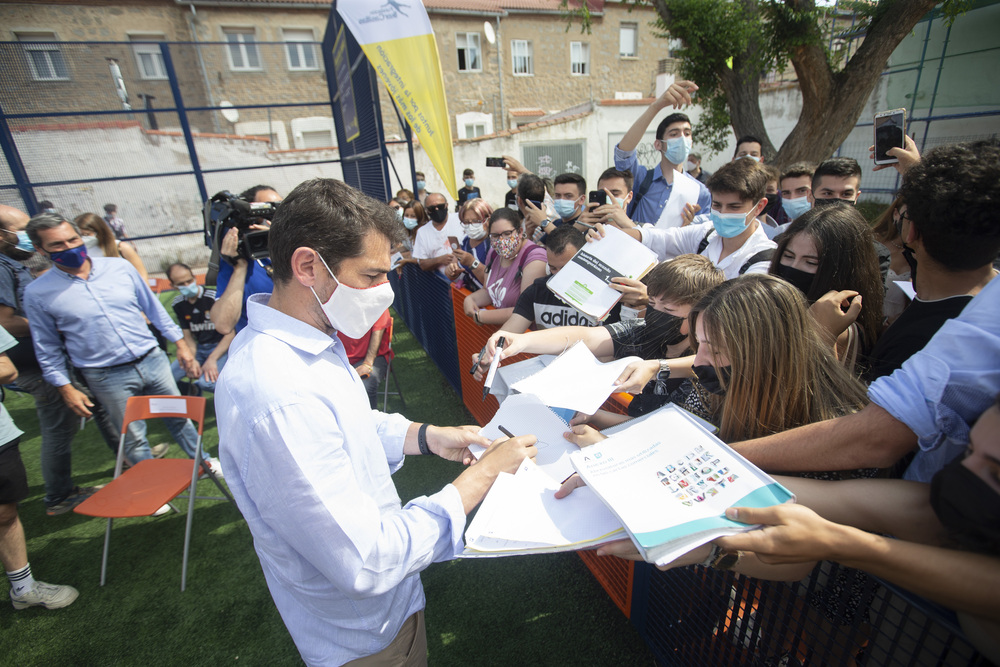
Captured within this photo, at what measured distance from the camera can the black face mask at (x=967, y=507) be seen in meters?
0.79

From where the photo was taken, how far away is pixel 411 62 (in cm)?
481

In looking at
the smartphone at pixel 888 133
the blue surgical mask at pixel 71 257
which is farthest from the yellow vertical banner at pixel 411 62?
the smartphone at pixel 888 133

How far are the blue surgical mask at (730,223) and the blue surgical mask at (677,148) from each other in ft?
5.09

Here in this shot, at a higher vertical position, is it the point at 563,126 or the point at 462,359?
the point at 563,126

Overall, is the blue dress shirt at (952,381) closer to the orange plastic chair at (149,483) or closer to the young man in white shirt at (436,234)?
the orange plastic chair at (149,483)

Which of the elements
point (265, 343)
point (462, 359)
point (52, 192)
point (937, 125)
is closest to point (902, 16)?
point (937, 125)

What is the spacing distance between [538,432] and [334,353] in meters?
0.77

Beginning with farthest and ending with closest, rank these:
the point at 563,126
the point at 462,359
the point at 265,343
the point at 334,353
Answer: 1. the point at 563,126
2. the point at 462,359
3. the point at 334,353
4. the point at 265,343

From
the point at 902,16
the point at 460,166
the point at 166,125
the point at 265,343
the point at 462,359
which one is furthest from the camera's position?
the point at 460,166

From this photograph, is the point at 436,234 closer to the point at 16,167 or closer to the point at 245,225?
the point at 245,225

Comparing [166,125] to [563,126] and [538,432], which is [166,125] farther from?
[538,432]

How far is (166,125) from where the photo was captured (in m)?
11.3

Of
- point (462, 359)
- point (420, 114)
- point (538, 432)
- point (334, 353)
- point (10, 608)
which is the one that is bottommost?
point (10, 608)

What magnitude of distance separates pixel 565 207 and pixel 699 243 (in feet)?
4.23
